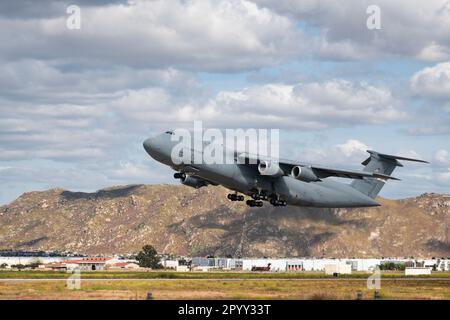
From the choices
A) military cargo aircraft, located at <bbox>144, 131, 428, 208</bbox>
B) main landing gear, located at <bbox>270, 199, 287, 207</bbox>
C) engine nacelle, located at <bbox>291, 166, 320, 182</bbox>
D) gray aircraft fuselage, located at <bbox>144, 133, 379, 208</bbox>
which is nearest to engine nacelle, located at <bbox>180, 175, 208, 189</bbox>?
military cargo aircraft, located at <bbox>144, 131, 428, 208</bbox>

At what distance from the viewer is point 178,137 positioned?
57.8m

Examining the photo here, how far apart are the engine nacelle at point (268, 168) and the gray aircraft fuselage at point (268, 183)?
1151mm

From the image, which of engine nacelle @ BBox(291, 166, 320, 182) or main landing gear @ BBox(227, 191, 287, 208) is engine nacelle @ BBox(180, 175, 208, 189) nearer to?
main landing gear @ BBox(227, 191, 287, 208)

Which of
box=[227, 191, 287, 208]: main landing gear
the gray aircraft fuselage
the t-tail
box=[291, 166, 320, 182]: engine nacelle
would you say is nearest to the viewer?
the gray aircraft fuselage

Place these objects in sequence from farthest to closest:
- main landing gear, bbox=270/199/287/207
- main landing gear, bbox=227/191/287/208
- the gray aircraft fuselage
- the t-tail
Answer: the t-tail
main landing gear, bbox=270/199/287/207
main landing gear, bbox=227/191/287/208
the gray aircraft fuselage

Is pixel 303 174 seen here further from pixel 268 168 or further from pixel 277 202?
pixel 277 202

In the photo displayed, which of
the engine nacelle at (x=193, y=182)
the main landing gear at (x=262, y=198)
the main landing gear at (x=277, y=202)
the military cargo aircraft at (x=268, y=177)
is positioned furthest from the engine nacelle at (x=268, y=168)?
the engine nacelle at (x=193, y=182)

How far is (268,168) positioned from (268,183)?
2756mm

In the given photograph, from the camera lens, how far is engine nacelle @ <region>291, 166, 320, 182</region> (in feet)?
203
